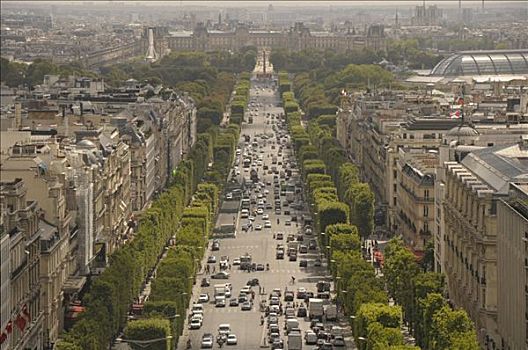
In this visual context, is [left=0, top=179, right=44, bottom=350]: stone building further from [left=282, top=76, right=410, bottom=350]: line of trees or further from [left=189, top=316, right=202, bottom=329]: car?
[left=282, top=76, right=410, bottom=350]: line of trees

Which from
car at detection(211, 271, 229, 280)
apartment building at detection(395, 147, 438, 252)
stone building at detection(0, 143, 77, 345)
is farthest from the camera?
apartment building at detection(395, 147, 438, 252)

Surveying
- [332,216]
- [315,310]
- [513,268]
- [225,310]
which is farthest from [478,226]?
[332,216]

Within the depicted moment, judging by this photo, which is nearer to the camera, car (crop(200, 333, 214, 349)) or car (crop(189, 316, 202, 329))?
car (crop(200, 333, 214, 349))

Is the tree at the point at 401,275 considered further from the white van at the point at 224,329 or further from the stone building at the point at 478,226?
the white van at the point at 224,329

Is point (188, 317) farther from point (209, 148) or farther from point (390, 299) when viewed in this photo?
point (209, 148)

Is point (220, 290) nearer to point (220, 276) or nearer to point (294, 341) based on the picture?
point (220, 276)

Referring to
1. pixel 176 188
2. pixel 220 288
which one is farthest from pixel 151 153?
pixel 220 288

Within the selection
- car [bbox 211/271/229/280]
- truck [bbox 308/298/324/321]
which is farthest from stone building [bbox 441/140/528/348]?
car [bbox 211/271/229/280]
